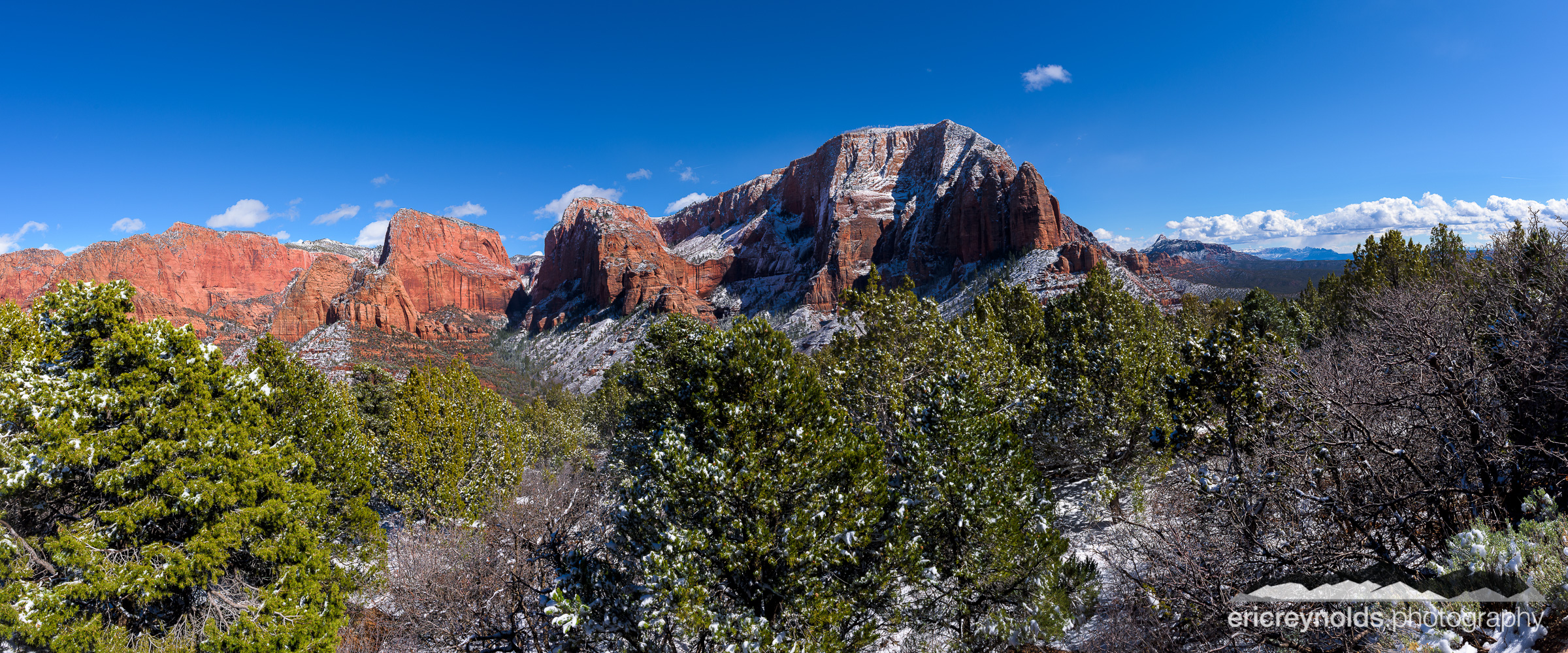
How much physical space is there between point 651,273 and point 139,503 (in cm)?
15878

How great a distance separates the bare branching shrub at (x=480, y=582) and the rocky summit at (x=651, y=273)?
8538cm

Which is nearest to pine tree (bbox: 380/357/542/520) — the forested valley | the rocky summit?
the forested valley

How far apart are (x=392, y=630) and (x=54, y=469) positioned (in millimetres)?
7147

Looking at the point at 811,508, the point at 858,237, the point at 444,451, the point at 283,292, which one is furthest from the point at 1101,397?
the point at 283,292

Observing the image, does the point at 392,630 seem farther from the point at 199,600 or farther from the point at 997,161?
the point at 997,161

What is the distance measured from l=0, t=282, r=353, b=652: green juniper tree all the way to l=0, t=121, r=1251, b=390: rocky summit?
90.8 meters

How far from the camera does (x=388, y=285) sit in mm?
138125

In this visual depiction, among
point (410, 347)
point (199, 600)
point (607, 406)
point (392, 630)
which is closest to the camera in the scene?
point (199, 600)

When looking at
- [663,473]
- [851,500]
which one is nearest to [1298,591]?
[851,500]

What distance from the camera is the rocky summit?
120m

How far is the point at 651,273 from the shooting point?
→ 16300 centimetres

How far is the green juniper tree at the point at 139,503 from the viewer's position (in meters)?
8.21

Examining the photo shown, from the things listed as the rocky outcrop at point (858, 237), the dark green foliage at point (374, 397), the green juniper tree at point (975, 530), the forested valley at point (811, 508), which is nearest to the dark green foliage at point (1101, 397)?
the forested valley at point (811, 508)

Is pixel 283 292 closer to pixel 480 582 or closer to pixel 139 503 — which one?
pixel 480 582
